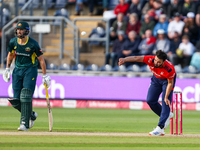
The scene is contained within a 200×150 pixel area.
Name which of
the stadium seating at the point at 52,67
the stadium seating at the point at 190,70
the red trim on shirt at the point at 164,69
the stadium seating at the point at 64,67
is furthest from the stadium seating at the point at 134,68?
the red trim on shirt at the point at 164,69

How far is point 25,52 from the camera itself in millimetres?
8195

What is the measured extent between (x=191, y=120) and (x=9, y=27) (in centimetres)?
843

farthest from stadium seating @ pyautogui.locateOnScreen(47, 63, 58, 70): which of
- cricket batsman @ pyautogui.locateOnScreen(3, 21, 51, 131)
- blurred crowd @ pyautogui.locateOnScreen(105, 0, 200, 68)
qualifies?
cricket batsman @ pyautogui.locateOnScreen(3, 21, 51, 131)

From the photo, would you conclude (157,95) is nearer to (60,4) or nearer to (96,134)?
(96,134)

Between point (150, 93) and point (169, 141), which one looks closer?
point (169, 141)

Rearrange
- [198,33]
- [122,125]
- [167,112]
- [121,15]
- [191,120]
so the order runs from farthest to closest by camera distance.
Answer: [121,15], [198,33], [191,120], [122,125], [167,112]

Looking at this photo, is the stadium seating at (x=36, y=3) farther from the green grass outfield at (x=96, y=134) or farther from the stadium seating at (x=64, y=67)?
the green grass outfield at (x=96, y=134)

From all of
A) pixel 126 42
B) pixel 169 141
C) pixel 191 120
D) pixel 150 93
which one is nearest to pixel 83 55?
pixel 126 42

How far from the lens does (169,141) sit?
7230mm

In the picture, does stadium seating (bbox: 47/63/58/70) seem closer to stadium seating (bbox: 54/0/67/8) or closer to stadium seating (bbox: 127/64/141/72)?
stadium seating (bbox: 127/64/141/72)

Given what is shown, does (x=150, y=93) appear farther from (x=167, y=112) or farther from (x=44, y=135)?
(x=44, y=135)

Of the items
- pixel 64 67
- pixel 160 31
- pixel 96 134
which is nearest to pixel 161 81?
pixel 96 134

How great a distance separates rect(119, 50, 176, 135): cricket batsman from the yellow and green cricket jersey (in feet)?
5.95

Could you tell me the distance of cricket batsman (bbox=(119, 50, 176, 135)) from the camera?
7.80 metres
